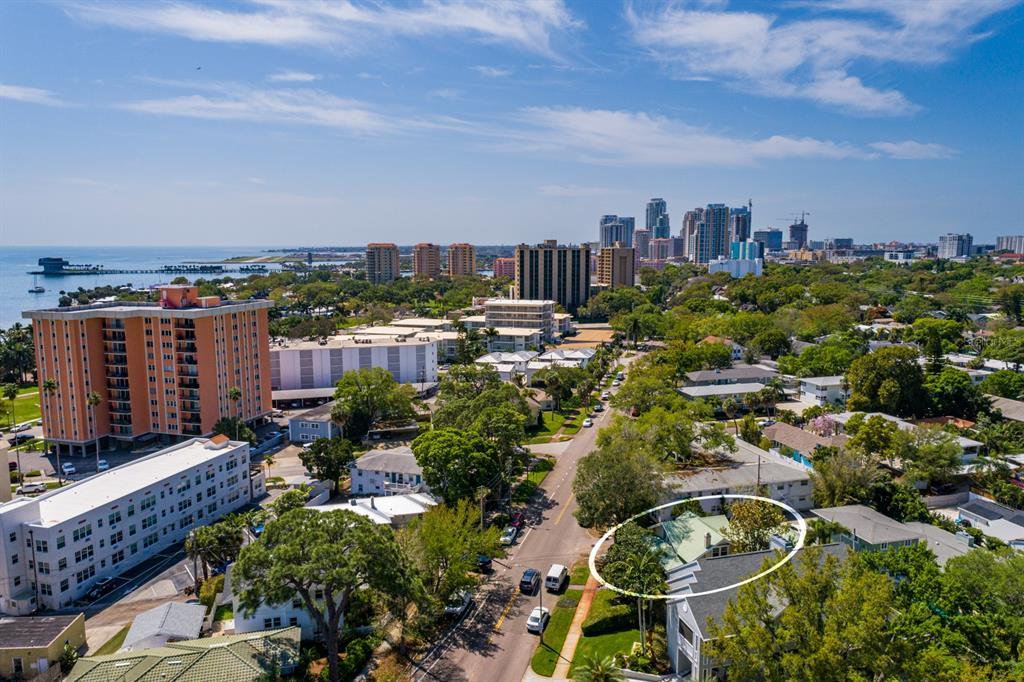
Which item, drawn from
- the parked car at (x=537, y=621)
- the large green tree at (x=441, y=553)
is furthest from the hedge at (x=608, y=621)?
the large green tree at (x=441, y=553)

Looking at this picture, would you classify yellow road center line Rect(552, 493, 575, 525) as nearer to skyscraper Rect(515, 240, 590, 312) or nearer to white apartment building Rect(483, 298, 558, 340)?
white apartment building Rect(483, 298, 558, 340)

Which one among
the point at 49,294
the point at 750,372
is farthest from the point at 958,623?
the point at 49,294

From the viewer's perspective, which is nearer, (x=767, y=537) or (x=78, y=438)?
(x=767, y=537)

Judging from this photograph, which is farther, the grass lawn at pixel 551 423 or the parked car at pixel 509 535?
→ the grass lawn at pixel 551 423

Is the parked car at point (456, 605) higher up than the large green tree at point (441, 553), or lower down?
lower down

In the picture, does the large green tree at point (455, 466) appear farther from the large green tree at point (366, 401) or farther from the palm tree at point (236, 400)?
the palm tree at point (236, 400)

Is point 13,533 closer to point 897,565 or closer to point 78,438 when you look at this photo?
point 78,438

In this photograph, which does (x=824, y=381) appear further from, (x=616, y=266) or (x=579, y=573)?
(x=616, y=266)

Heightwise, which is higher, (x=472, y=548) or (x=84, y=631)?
(x=472, y=548)
